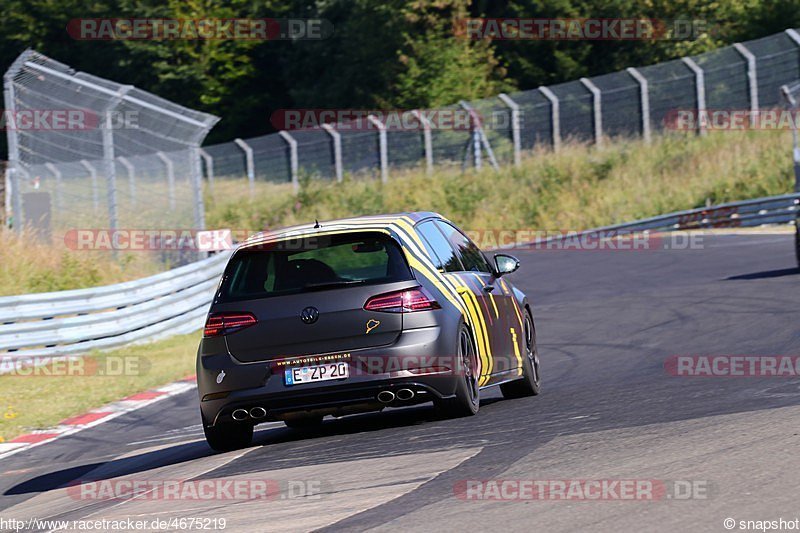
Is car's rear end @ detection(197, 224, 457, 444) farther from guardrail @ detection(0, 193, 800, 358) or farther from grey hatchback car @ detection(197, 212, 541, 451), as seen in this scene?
guardrail @ detection(0, 193, 800, 358)

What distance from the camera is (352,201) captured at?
136 feet

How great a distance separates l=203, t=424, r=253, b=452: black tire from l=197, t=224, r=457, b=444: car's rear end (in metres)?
0.17

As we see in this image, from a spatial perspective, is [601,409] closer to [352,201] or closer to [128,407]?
[128,407]

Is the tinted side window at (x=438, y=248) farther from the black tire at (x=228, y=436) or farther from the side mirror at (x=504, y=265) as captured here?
the black tire at (x=228, y=436)

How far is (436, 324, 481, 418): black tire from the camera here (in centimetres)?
934

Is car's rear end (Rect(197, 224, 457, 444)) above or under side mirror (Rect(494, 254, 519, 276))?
under

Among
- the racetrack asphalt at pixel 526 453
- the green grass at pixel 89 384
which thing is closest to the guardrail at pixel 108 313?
the green grass at pixel 89 384

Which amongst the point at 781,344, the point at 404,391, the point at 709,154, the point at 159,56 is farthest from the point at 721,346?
the point at 159,56

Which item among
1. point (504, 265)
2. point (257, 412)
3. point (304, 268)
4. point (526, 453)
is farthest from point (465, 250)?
point (526, 453)

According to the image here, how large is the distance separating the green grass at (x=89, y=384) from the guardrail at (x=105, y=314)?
0.27 metres

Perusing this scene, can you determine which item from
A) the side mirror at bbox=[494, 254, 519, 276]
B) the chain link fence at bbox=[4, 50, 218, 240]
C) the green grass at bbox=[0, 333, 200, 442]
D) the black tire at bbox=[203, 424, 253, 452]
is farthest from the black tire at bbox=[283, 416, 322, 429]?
the chain link fence at bbox=[4, 50, 218, 240]

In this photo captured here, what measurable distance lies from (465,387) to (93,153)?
15.0m

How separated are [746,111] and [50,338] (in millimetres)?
27550

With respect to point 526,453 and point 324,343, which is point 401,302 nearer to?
point 324,343
